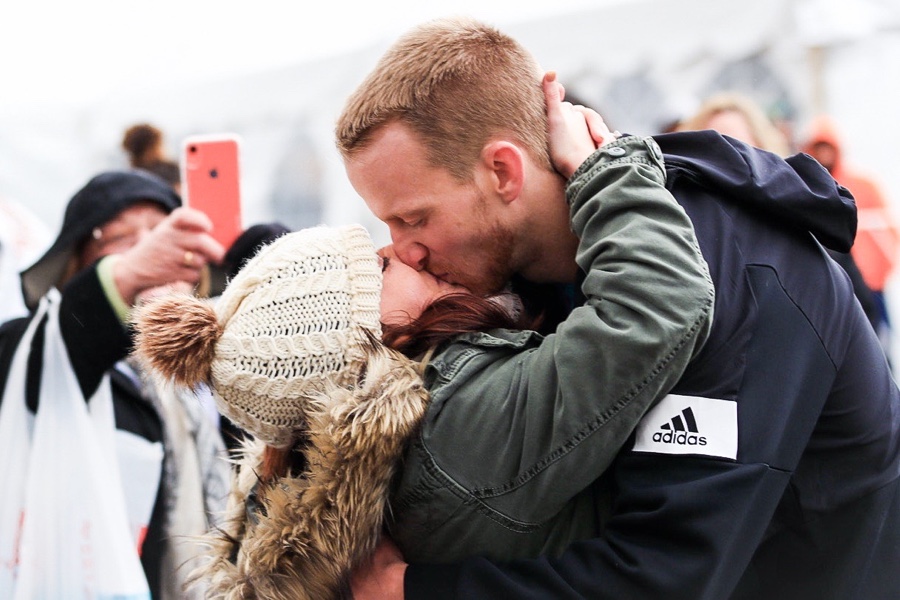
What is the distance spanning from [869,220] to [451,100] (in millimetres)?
4193

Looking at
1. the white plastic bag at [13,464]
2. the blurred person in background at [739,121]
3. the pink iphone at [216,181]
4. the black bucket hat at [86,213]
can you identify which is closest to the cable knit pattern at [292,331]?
the pink iphone at [216,181]

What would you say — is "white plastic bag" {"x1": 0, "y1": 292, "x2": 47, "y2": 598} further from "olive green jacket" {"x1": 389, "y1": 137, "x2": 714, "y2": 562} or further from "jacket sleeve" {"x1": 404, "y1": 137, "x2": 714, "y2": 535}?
"jacket sleeve" {"x1": 404, "y1": 137, "x2": 714, "y2": 535}

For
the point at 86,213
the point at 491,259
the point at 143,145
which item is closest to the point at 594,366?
the point at 491,259

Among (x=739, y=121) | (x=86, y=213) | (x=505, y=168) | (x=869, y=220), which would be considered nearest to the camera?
(x=505, y=168)

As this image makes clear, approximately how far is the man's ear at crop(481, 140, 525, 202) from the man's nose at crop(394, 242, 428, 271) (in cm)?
15

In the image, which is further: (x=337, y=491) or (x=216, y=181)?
(x=216, y=181)

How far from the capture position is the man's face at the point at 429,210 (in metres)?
1.49

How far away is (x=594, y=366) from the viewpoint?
48.7 inches

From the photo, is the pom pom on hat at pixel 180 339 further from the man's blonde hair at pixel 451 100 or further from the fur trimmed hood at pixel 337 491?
the man's blonde hair at pixel 451 100

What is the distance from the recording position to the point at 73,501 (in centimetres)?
240

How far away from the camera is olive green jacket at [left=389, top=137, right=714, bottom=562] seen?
123cm

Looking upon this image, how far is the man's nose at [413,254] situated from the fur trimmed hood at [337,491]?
20 centimetres

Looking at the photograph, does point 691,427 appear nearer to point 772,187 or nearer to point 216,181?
point 772,187

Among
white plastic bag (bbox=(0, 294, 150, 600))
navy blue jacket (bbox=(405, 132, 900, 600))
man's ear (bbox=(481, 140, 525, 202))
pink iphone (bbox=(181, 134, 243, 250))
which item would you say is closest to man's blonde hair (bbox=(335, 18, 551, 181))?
man's ear (bbox=(481, 140, 525, 202))
